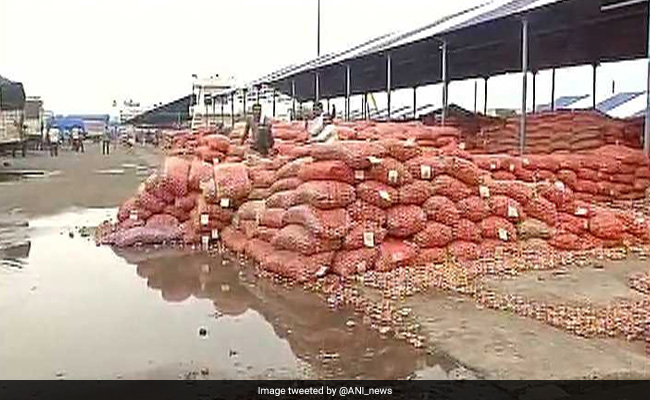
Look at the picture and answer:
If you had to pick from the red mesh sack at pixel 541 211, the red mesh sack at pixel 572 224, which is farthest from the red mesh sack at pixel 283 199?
the red mesh sack at pixel 572 224

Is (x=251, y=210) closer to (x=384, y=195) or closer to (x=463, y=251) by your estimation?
(x=384, y=195)

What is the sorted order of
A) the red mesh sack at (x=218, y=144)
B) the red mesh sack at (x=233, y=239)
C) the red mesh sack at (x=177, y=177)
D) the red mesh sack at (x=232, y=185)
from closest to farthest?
the red mesh sack at (x=233, y=239) < the red mesh sack at (x=232, y=185) < the red mesh sack at (x=177, y=177) < the red mesh sack at (x=218, y=144)

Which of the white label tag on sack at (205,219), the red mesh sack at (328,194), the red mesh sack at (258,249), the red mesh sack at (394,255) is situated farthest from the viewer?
the white label tag on sack at (205,219)

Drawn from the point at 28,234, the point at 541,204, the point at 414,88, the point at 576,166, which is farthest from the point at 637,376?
the point at 414,88

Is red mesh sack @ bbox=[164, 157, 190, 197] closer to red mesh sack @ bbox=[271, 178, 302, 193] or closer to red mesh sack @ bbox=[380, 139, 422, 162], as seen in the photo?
red mesh sack @ bbox=[271, 178, 302, 193]

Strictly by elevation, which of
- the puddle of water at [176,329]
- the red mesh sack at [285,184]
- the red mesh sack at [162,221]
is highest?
Result: the red mesh sack at [285,184]

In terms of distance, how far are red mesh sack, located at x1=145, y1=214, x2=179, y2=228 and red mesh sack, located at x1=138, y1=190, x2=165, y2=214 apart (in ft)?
0.31

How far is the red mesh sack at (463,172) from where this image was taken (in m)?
7.79

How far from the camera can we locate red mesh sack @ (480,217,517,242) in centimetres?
764

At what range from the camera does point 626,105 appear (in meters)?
21.7

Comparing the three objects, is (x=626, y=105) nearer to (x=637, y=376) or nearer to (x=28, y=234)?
(x=28, y=234)

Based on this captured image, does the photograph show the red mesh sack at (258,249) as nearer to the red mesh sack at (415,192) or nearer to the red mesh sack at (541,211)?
the red mesh sack at (415,192)

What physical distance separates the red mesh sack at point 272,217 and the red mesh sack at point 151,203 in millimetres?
2314

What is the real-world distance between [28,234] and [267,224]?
4369 millimetres
